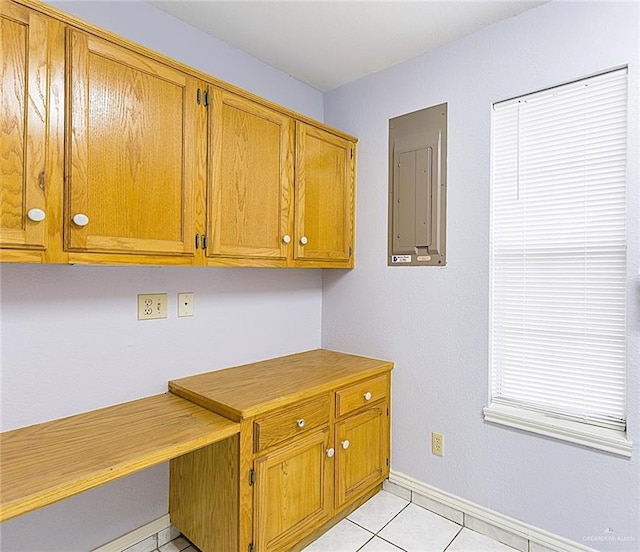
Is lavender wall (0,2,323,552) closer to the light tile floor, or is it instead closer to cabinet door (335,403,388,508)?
the light tile floor

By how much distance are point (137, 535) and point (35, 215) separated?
1.44m

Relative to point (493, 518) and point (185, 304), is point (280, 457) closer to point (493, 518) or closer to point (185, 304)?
point (185, 304)

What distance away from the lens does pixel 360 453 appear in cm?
209

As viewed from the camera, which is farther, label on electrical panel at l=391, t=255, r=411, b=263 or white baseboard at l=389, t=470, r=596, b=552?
label on electrical panel at l=391, t=255, r=411, b=263

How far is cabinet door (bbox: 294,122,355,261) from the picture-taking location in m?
2.09

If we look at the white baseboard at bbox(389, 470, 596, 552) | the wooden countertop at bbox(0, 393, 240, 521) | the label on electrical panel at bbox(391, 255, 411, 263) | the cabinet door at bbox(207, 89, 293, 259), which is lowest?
the white baseboard at bbox(389, 470, 596, 552)

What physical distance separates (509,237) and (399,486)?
152cm

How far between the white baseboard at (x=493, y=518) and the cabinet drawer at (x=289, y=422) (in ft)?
2.47

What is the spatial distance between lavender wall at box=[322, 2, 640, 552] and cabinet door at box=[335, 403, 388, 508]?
124mm

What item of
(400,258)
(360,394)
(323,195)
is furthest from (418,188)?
(360,394)

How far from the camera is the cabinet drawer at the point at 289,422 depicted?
5.15 feet

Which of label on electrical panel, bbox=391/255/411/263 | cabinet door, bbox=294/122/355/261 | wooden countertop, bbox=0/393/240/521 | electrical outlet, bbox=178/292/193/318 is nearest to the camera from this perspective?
wooden countertop, bbox=0/393/240/521

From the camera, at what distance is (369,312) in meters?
2.43

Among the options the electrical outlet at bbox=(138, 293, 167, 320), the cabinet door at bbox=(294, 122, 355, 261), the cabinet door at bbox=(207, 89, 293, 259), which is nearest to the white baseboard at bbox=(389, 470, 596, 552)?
the cabinet door at bbox=(294, 122, 355, 261)
